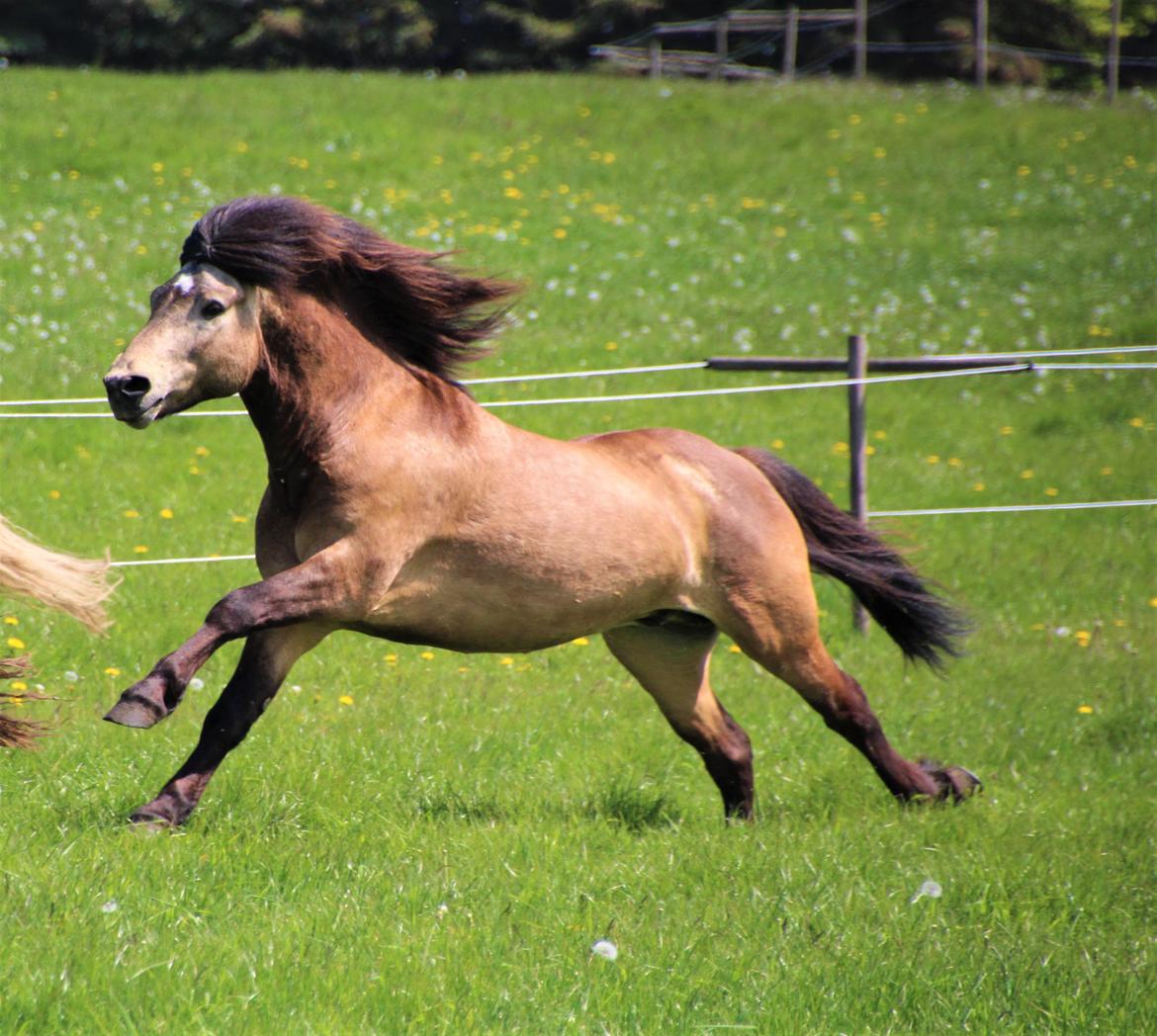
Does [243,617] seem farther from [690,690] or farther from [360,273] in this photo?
[690,690]

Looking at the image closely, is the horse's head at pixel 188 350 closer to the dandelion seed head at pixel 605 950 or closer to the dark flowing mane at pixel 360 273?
the dark flowing mane at pixel 360 273

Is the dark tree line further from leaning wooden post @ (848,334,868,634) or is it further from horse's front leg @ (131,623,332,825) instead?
horse's front leg @ (131,623,332,825)

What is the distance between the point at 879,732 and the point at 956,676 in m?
2.78

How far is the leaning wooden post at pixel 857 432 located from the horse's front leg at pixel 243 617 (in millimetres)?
4946

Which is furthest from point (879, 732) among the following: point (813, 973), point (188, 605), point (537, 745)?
point (188, 605)

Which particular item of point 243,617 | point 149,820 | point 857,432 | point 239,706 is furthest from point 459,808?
point 857,432

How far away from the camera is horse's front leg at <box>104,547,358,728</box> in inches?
181

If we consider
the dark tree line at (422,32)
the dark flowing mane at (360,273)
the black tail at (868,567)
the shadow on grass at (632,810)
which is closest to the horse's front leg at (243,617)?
the dark flowing mane at (360,273)

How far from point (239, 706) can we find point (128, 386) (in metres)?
1.12

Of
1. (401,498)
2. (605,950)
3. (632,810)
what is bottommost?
(632,810)

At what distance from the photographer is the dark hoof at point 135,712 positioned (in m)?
4.54

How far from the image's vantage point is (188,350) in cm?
485

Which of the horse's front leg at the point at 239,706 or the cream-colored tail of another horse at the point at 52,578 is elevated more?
the cream-colored tail of another horse at the point at 52,578

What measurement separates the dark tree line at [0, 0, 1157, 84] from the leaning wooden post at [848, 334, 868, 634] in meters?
24.1
